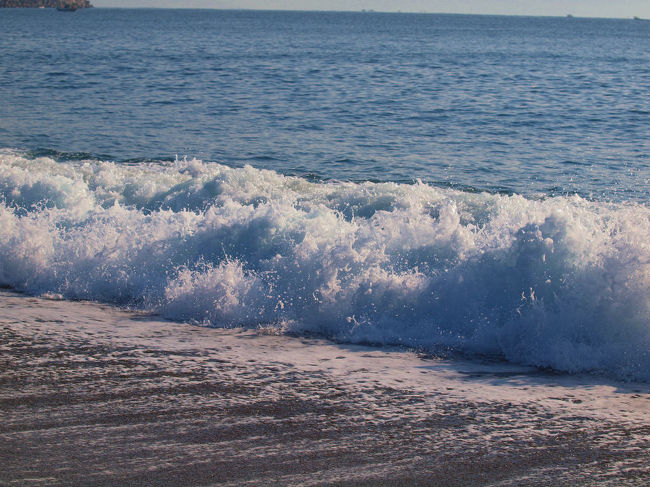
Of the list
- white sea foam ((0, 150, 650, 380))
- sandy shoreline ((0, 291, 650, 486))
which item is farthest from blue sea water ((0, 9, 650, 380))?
sandy shoreline ((0, 291, 650, 486))

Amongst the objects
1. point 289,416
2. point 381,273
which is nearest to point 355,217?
point 381,273

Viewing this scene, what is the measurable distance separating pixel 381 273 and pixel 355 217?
274cm

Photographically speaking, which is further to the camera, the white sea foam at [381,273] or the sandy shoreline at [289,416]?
the white sea foam at [381,273]

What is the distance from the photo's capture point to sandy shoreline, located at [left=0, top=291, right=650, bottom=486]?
360cm

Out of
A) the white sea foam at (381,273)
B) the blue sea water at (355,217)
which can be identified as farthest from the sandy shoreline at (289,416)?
the blue sea water at (355,217)

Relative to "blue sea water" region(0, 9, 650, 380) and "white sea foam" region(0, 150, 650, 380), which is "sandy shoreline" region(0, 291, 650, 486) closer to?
"white sea foam" region(0, 150, 650, 380)

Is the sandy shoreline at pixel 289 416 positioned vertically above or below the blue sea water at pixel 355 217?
below

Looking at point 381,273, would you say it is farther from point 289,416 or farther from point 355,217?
point 355,217

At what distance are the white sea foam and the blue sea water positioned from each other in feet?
0.06

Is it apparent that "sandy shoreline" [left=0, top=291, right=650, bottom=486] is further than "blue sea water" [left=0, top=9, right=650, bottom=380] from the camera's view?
No

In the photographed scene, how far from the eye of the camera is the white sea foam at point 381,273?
546 centimetres

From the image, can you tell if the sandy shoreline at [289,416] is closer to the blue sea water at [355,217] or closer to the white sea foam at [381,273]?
the white sea foam at [381,273]

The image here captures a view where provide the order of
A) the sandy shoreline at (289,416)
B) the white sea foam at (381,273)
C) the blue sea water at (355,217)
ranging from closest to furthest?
1. the sandy shoreline at (289,416)
2. the white sea foam at (381,273)
3. the blue sea water at (355,217)

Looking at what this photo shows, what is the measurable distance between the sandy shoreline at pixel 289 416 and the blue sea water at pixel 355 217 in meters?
0.57
